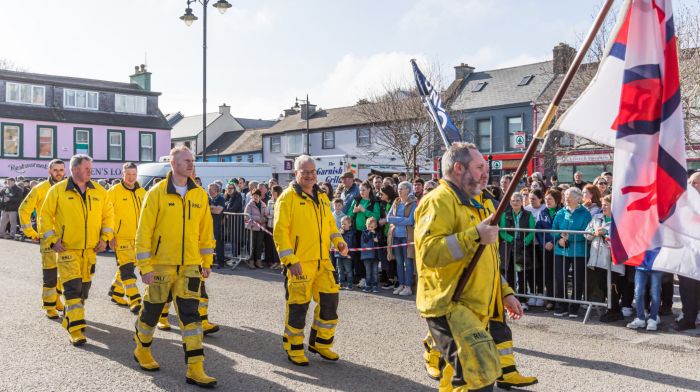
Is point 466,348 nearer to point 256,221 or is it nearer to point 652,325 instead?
point 652,325

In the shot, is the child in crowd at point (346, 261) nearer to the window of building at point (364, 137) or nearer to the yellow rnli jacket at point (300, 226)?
the yellow rnli jacket at point (300, 226)

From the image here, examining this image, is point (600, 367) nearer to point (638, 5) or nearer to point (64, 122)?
point (638, 5)

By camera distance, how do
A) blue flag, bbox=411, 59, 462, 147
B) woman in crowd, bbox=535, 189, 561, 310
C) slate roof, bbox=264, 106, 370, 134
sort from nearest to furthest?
woman in crowd, bbox=535, 189, 561, 310 → blue flag, bbox=411, 59, 462, 147 → slate roof, bbox=264, 106, 370, 134

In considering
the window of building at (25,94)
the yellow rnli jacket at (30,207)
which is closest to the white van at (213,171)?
the yellow rnli jacket at (30,207)

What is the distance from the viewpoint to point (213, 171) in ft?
80.9

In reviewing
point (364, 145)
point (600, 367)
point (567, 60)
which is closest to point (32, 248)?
point (600, 367)

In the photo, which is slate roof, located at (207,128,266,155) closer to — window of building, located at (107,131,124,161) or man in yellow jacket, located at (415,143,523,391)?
window of building, located at (107,131,124,161)

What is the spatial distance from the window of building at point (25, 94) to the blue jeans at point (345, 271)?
36885 millimetres

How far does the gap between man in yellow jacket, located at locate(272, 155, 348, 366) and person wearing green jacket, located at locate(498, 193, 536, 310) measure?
4007 millimetres

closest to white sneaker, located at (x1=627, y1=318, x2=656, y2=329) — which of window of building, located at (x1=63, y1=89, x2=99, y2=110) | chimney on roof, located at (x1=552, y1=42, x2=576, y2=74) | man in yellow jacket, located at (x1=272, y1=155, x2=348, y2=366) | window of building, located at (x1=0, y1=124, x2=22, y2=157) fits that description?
man in yellow jacket, located at (x1=272, y1=155, x2=348, y2=366)

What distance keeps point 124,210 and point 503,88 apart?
109 ft

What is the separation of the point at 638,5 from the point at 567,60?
2385 cm

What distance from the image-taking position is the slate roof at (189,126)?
2365 inches

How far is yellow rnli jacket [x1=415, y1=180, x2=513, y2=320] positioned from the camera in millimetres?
3996
